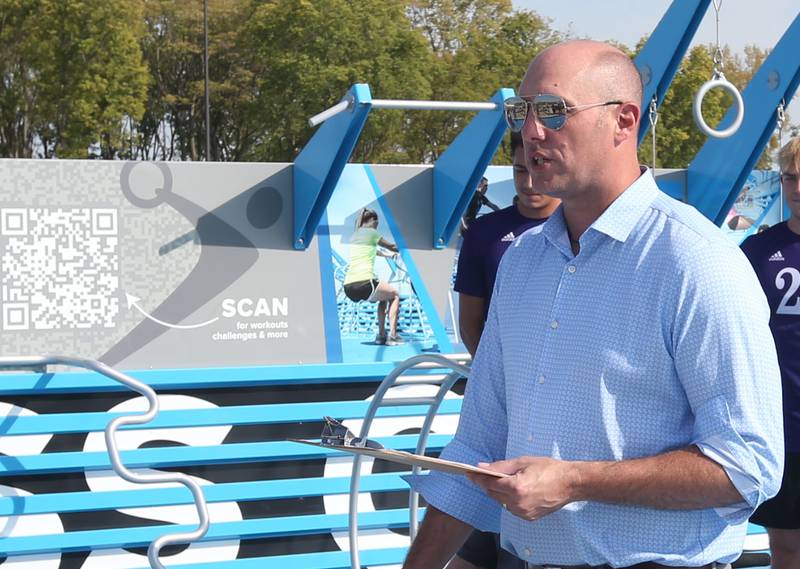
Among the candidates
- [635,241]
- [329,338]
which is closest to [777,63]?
[329,338]

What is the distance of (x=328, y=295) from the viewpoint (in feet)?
33.5

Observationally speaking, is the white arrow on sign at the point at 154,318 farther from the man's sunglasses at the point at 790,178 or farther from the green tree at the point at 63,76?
the green tree at the point at 63,76

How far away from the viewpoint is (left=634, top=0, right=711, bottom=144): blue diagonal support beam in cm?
953

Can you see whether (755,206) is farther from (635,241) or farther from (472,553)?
(635,241)

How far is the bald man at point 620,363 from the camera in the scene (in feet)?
5.81

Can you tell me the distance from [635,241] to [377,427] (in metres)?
3.32

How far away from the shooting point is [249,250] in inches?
390

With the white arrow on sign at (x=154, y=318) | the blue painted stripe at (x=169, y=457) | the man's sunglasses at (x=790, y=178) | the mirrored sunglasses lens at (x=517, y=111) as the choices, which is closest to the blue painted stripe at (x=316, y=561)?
the blue painted stripe at (x=169, y=457)

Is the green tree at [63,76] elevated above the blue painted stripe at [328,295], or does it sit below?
above

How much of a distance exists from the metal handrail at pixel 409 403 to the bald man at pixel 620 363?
7.22 feet

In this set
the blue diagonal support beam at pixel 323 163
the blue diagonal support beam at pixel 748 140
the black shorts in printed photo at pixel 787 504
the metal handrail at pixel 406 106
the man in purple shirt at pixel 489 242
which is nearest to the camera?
the black shorts in printed photo at pixel 787 504

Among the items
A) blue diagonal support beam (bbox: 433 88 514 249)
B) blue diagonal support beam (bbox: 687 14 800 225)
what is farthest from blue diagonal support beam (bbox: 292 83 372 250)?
blue diagonal support beam (bbox: 687 14 800 225)

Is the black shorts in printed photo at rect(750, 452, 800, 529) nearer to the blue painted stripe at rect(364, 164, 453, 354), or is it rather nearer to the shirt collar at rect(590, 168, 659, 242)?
the shirt collar at rect(590, 168, 659, 242)

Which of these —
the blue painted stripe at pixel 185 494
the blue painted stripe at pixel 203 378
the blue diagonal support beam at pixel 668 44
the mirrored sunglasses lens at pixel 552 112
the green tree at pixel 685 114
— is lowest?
the blue painted stripe at pixel 185 494
